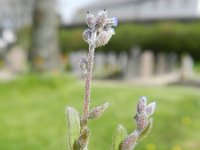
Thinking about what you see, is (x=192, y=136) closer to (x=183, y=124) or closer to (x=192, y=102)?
(x=183, y=124)

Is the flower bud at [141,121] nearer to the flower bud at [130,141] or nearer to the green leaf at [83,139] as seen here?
the flower bud at [130,141]

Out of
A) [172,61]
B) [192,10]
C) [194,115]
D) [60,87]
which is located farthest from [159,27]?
[192,10]

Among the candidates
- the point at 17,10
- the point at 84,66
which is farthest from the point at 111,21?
the point at 17,10

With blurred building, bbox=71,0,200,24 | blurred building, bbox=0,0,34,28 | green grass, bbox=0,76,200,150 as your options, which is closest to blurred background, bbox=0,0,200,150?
green grass, bbox=0,76,200,150

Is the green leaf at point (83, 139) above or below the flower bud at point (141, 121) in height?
below

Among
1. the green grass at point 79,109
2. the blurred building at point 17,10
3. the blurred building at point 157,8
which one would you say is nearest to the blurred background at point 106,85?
the green grass at point 79,109
